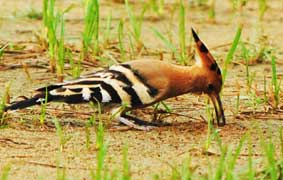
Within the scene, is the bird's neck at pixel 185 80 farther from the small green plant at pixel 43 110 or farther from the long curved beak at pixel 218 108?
the small green plant at pixel 43 110

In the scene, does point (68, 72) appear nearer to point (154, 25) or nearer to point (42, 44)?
point (42, 44)

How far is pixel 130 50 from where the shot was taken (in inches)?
255

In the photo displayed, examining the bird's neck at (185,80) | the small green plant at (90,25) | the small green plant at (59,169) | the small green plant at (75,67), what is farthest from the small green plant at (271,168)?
the small green plant at (90,25)

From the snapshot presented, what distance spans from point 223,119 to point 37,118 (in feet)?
2.67

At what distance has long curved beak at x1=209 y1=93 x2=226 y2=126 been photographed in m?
4.70

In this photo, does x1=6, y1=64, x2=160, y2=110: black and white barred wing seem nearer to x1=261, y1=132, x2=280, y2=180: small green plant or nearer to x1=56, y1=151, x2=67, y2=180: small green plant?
x1=56, y1=151, x2=67, y2=180: small green plant

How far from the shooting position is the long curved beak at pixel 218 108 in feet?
15.4

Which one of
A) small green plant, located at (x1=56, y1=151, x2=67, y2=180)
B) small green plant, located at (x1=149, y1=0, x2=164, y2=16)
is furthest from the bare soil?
small green plant, located at (x1=149, y1=0, x2=164, y2=16)

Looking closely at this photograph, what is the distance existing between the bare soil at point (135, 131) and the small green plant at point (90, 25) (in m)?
0.11

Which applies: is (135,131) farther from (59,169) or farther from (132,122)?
(59,169)

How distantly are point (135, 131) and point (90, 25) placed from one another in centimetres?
122

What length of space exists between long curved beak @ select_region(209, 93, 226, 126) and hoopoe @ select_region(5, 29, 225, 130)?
0.18ft

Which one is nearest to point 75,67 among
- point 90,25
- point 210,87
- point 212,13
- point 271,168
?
point 90,25

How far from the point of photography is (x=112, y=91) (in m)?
4.52
